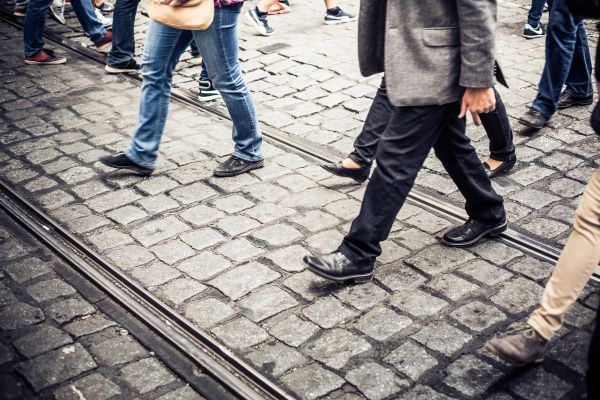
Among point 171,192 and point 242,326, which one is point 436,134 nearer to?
point 242,326

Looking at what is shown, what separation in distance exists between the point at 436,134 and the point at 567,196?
4.96ft

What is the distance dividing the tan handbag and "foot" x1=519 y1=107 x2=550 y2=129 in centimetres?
251

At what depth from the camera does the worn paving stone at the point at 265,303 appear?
3.55 m

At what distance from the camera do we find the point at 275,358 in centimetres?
325

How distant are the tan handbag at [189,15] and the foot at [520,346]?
2.57 m

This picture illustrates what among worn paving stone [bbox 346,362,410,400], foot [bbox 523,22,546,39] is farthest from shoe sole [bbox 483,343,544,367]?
foot [bbox 523,22,546,39]

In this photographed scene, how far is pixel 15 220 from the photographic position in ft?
14.3

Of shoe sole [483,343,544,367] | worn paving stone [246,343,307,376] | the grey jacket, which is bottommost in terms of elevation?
worn paving stone [246,343,307,376]

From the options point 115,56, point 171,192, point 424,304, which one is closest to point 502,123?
point 424,304

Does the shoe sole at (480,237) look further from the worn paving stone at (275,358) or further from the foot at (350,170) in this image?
the worn paving stone at (275,358)

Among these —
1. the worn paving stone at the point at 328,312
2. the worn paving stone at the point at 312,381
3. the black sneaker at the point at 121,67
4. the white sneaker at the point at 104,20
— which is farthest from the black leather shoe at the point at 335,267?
the white sneaker at the point at 104,20

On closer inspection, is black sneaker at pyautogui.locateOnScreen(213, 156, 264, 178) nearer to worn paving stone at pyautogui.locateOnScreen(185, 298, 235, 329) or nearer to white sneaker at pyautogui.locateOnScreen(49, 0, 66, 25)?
worn paving stone at pyautogui.locateOnScreen(185, 298, 235, 329)

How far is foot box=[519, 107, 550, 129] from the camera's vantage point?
214 inches

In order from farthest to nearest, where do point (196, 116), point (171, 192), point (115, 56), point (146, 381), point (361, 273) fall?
point (115, 56)
point (196, 116)
point (171, 192)
point (361, 273)
point (146, 381)
